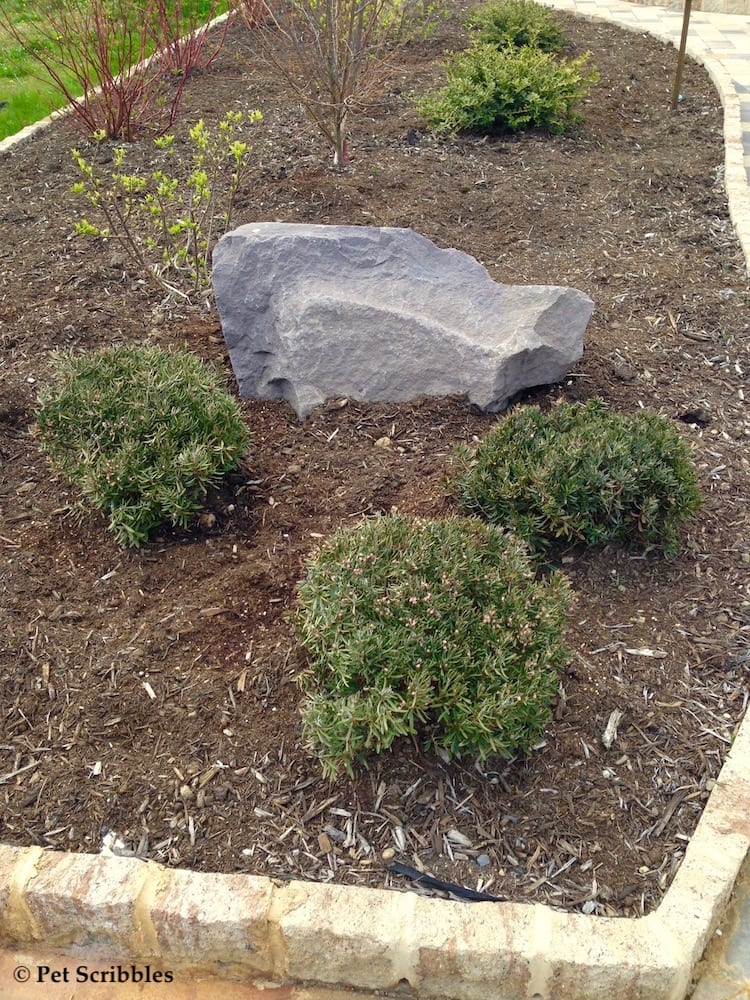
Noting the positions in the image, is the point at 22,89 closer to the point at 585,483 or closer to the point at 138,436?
the point at 138,436

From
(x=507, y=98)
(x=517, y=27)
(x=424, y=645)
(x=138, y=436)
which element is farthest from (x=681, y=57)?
(x=424, y=645)

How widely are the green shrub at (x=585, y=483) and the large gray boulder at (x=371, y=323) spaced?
0.65 metres

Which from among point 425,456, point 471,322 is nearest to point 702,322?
point 471,322

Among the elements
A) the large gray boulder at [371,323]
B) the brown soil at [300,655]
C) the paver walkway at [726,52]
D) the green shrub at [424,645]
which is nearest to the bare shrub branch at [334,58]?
the brown soil at [300,655]

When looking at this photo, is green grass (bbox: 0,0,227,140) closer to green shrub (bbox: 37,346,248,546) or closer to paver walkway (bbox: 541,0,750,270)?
paver walkway (bbox: 541,0,750,270)

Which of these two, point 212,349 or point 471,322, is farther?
point 212,349

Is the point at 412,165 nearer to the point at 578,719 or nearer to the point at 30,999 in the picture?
the point at 578,719

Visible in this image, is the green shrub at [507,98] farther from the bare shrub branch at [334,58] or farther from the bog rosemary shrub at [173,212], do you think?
the bog rosemary shrub at [173,212]

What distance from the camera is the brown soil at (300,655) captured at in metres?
2.71

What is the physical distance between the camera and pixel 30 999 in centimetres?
246

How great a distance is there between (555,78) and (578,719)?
6.23 m

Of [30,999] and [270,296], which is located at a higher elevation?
[270,296]

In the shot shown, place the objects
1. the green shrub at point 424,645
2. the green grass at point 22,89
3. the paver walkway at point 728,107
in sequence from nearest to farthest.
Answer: the paver walkway at point 728,107 < the green shrub at point 424,645 < the green grass at point 22,89

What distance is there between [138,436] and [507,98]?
5269mm
